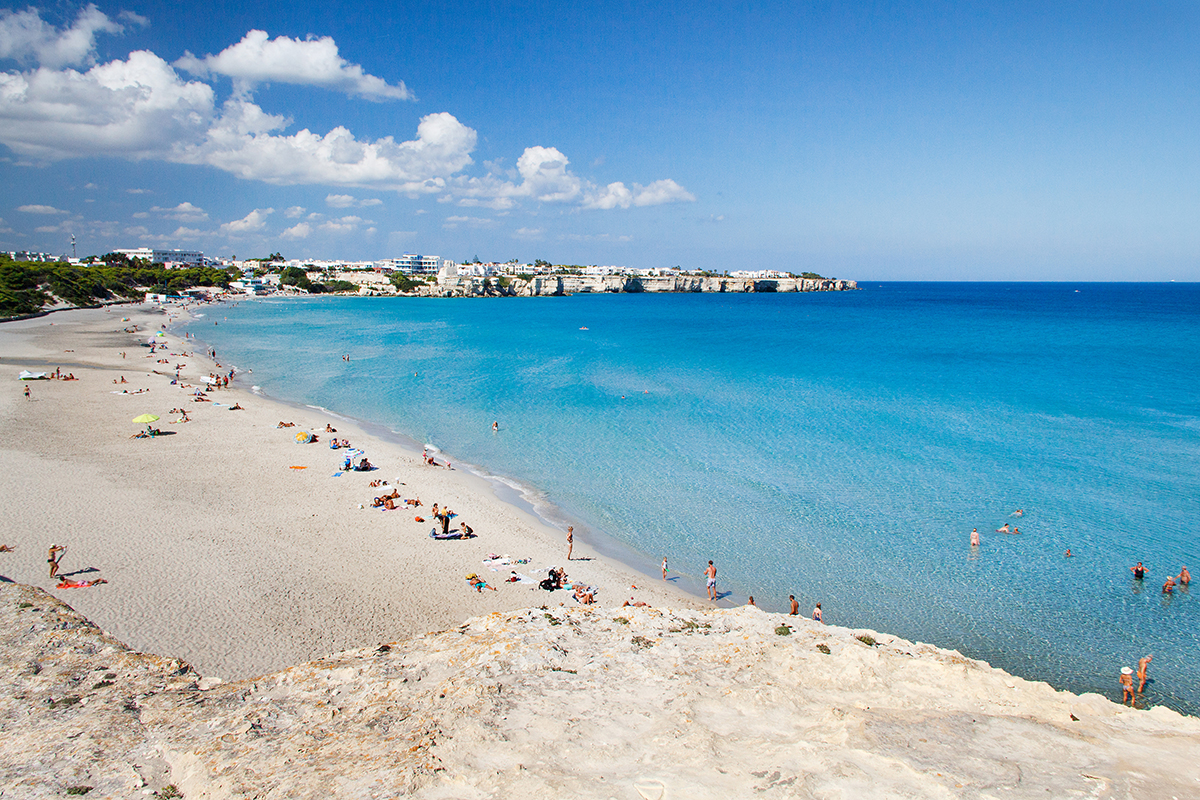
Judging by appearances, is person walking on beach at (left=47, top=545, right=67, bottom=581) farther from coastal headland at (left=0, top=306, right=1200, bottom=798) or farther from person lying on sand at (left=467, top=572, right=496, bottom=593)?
person lying on sand at (left=467, top=572, right=496, bottom=593)

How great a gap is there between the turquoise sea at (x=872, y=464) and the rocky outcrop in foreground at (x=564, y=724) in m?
6.12

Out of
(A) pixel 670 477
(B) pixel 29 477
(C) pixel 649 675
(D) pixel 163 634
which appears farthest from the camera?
(A) pixel 670 477

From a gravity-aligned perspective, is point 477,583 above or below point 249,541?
below

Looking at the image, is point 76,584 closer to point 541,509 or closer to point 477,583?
point 477,583

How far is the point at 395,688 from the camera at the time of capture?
8562 mm

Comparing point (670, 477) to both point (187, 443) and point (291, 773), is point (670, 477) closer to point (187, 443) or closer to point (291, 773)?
point (291, 773)

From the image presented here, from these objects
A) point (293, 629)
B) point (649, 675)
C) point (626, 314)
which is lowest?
point (293, 629)

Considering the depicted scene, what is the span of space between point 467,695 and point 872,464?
23.4 m

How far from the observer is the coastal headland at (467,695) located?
6.73 meters

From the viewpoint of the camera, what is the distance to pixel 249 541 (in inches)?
685

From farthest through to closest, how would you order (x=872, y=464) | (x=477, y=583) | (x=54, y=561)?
(x=872, y=464)
(x=477, y=583)
(x=54, y=561)

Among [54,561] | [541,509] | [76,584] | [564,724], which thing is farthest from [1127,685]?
[54,561]

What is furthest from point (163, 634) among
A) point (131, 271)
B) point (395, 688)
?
point (131, 271)

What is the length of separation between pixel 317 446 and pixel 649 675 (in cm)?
2246
